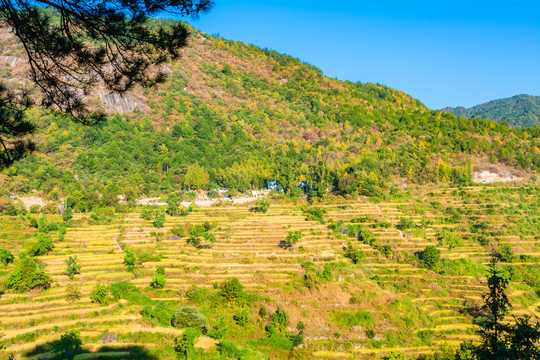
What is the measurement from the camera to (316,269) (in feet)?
78.6

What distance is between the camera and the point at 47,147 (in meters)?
49.0

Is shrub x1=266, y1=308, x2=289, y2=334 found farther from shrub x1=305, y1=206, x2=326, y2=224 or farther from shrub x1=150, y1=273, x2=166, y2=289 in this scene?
shrub x1=305, y1=206, x2=326, y2=224

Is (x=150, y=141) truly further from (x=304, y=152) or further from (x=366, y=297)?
(x=366, y=297)

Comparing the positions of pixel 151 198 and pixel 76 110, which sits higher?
pixel 76 110

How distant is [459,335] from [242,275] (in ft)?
42.5

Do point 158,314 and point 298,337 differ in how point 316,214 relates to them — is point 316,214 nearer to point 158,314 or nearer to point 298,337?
point 298,337

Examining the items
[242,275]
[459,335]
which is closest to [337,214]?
[242,275]

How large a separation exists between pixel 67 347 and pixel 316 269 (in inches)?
594

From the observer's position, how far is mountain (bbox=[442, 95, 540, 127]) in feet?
387

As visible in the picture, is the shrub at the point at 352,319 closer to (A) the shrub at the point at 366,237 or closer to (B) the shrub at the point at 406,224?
(A) the shrub at the point at 366,237

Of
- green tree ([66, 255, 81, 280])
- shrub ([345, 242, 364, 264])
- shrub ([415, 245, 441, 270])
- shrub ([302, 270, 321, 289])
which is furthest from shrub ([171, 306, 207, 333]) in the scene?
shrub ([415, 245, 441, 270])

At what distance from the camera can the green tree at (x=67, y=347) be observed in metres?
12.7

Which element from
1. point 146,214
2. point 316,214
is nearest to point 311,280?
point 316,214

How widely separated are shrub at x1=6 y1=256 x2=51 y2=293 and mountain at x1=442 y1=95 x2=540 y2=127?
415ft
